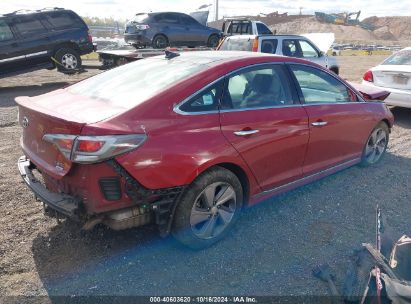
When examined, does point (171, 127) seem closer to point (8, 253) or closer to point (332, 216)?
point (8, 253)

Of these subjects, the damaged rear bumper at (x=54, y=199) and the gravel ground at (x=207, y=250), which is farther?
the gravel ground at (x=207, y=250)

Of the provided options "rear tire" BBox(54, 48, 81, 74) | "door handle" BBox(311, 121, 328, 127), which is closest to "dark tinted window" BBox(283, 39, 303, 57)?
"door handle" BBox(311, 121, 328, 127)

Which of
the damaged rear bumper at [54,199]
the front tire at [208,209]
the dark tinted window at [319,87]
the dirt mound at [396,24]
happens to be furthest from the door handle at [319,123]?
the dirt mound at [396,24]

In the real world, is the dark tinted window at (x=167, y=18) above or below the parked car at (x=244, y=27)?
above

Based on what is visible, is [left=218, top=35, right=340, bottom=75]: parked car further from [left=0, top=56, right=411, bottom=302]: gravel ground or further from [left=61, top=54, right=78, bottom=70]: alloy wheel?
[left=0, top=56, right=411, bottom=302]: gravel ground

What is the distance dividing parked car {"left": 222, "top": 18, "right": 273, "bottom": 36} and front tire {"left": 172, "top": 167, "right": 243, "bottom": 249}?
40.7 feet

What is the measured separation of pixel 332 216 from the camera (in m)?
3.86

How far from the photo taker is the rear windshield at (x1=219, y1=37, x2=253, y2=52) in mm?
9656

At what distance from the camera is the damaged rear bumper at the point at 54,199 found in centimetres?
271

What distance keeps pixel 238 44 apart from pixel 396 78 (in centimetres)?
433

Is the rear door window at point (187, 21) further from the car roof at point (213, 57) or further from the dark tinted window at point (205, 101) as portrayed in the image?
the dark tinted window at point (205, 101)

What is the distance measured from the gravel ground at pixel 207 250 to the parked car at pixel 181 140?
0.28 m

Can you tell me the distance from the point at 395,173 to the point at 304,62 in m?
2.18

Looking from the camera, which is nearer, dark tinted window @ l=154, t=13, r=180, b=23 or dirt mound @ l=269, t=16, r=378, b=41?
dark tinted window @ l=154, t=13, r=180, b=23
